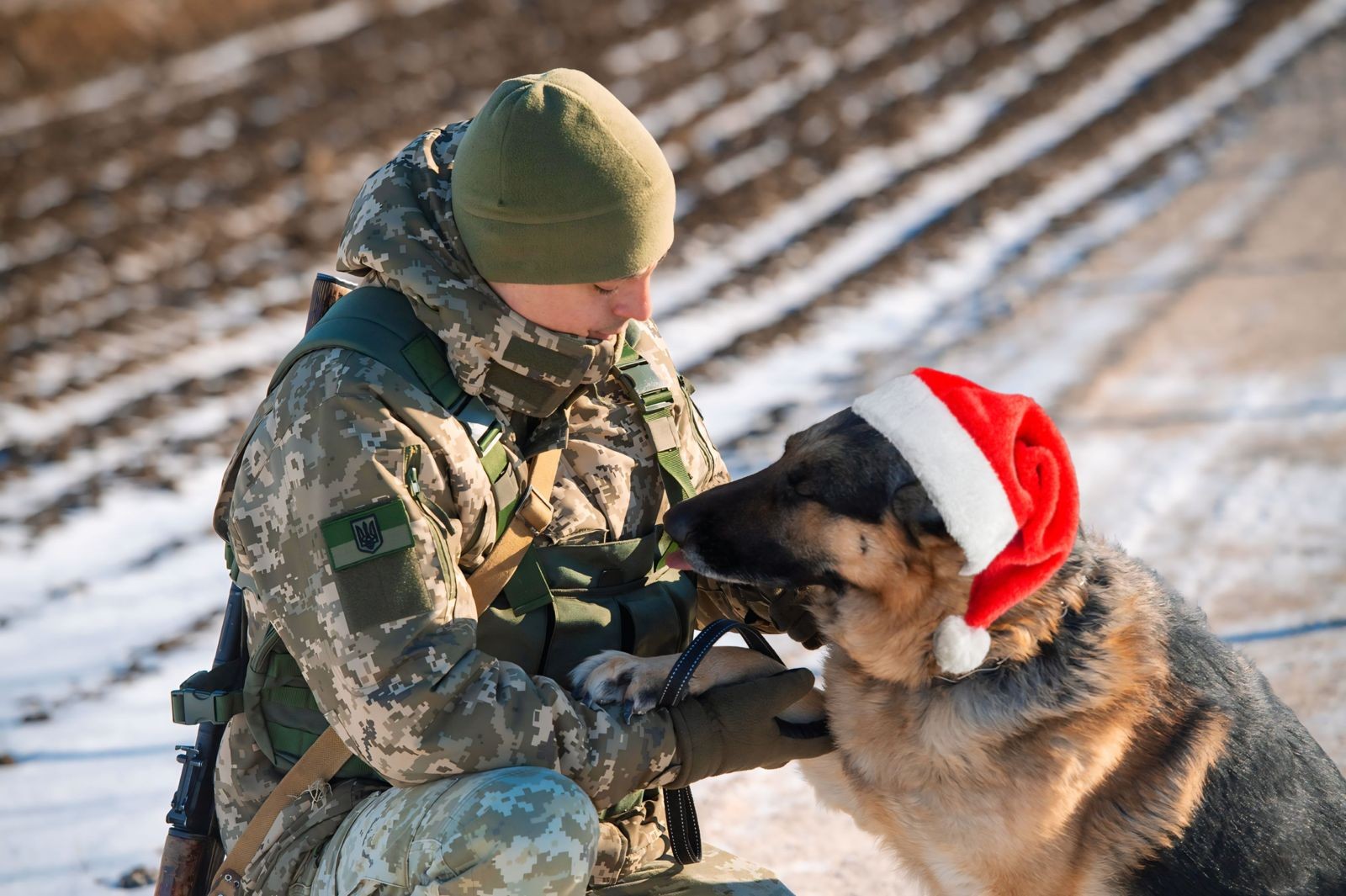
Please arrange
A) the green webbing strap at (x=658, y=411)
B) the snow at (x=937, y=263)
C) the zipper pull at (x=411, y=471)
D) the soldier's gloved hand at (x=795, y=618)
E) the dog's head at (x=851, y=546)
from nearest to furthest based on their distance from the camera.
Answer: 1. the zipper pull at (x=411, y=471)
2. the dog's head at (x=851, y=546)
3. the green webbing strap at (x=658, y=411)
4. the soldier's gloved hand at (x=795, y=618)
5. the snow at (x=937, y=263)

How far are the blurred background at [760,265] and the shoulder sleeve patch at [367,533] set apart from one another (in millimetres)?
1757

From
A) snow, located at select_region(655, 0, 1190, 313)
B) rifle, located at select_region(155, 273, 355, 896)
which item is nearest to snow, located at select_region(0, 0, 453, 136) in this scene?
snow, located at select_region(655, 0, 1190, 313)

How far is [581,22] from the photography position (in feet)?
39.9

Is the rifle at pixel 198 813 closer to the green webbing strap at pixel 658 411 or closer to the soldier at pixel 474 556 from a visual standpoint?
the soldier at pixel 474 556

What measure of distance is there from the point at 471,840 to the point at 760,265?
7164 millimetres

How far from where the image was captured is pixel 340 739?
239 cm

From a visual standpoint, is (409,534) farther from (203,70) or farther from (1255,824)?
(203,70)

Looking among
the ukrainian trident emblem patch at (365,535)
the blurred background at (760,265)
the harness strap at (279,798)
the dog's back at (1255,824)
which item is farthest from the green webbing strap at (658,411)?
the blurred background at (760,265)

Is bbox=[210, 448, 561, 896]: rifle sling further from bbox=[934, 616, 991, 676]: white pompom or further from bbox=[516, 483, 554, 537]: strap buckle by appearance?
bbox=[934, 616, 991, 676]: white pompom

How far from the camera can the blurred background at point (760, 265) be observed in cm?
463

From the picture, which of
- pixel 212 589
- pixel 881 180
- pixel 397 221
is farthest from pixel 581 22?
pixel 397 221

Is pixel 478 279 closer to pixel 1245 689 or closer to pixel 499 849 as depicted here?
pixel 499 849

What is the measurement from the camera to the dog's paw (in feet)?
8.23

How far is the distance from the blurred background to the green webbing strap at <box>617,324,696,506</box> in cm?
128
